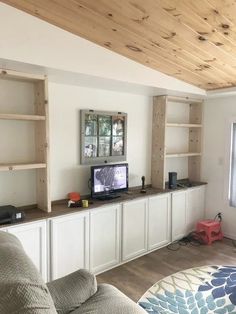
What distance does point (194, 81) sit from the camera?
359 cm

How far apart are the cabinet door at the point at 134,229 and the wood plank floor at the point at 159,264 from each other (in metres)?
0.12

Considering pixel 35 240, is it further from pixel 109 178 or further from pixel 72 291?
pixel 109 178

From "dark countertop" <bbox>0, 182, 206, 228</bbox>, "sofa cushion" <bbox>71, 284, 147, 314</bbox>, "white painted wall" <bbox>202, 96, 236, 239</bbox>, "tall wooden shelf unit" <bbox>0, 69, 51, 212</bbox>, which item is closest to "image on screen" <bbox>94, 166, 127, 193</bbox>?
"dark countertop" <bbox>0, 182, 206, 228</bbox>

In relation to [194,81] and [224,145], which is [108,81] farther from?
[224,145]

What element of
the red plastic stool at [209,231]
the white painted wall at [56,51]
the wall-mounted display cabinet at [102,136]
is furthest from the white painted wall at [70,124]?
the red plastic stool at [209,231]

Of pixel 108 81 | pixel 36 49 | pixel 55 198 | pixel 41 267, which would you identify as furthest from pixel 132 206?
pixel 36 49

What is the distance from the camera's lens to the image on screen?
3273 mm

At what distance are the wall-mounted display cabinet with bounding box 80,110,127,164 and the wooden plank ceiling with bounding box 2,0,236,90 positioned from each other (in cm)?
86

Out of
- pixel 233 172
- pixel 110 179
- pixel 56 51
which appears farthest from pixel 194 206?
pixel 56 51

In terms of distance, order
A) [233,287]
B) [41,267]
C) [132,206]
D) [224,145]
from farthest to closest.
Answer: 1. [224,145]
2. [132,206]
3. [233,287]
4. [41,267]

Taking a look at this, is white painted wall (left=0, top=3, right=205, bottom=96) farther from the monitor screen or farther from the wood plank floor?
the wood plank floor

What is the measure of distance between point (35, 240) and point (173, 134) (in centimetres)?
275

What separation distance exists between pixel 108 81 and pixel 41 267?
1994 millimetres

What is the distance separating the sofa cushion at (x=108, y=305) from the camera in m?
1.58
